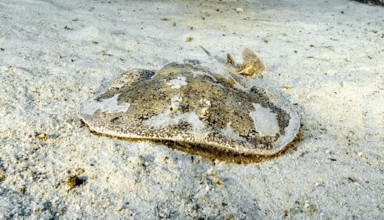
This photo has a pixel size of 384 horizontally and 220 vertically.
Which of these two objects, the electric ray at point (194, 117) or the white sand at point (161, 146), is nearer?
the white sand at point (161, 146)

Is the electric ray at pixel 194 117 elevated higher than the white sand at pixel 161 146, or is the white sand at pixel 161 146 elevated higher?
the electric ray at pixel 194 117

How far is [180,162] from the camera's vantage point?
2.49 m

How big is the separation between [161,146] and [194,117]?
0.39 metres

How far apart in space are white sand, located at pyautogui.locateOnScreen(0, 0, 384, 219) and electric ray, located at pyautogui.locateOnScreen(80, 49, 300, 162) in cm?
19

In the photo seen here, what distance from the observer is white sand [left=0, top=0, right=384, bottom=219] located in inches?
86.7

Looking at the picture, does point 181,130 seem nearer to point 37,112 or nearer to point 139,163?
point 139,163

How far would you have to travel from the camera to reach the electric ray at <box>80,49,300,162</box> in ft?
7.68

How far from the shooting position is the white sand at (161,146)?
2203 mm

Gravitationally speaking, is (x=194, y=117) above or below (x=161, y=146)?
above

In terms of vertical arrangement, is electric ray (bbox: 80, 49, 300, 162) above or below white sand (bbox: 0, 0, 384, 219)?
above

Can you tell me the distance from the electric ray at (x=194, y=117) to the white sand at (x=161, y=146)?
0.62 ft

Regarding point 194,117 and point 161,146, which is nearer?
point 194,117

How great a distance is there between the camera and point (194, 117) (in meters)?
2.38

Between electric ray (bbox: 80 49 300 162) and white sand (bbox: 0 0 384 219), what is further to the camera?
electric ray (bbox: 80 49 300 162)
